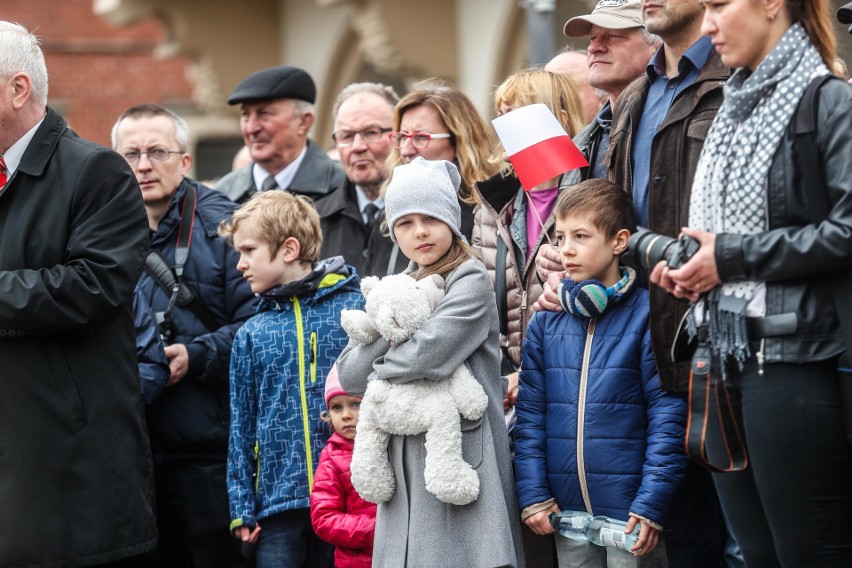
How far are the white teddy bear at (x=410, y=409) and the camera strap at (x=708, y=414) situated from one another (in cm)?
83

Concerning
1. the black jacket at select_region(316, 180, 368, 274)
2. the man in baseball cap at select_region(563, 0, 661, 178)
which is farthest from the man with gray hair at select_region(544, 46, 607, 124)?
the black jacket at select_region(316, 180, 368, 274)

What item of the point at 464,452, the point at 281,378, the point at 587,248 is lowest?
the point at 464,452

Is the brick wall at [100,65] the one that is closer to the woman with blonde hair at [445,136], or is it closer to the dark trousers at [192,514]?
the woman with blonde hair at [445,136]

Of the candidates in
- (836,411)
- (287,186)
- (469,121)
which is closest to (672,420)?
(836,411)

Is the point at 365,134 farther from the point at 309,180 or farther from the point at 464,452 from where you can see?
the point at 464,452

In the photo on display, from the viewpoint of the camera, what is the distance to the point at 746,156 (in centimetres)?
342

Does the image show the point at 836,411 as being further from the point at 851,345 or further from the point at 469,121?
the point at 469,121

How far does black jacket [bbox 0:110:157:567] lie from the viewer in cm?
430

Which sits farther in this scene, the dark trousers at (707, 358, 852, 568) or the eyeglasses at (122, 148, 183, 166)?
the eyeglasses at (122, 148, 183, 166)

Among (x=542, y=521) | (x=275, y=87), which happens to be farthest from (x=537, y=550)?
(x=275, y=87)

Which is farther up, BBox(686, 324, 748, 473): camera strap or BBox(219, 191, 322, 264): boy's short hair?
BBox(219, 191, 322, 264): boy's short hair

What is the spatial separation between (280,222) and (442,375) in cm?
125

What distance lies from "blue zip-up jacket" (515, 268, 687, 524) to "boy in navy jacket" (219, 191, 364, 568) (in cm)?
102

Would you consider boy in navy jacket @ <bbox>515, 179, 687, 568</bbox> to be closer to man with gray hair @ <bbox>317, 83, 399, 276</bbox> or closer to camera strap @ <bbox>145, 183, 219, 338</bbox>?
camera strap @ <bbox>145, 183, 219, 338</bbox>
